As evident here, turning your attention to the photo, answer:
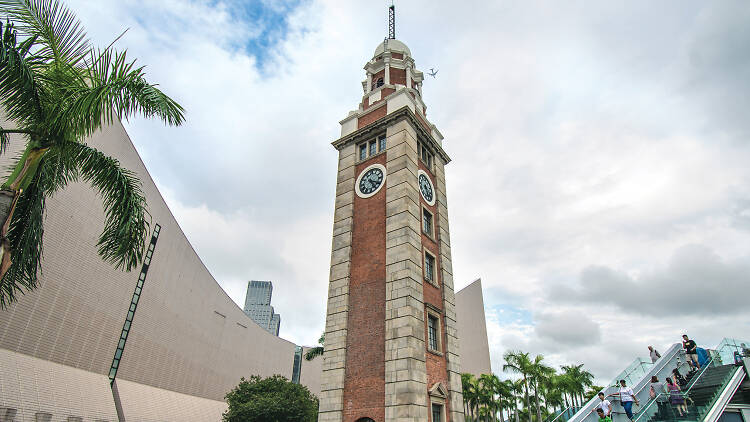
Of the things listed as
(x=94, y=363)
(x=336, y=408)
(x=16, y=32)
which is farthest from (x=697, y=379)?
(x=94, y=363)

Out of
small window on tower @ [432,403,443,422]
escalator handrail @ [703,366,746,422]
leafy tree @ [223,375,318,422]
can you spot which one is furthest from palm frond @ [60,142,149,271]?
leafy tree @ [223,375,318,422]

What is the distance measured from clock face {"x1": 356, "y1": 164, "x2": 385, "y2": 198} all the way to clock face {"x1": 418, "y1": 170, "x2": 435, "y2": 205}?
1925 millimetres

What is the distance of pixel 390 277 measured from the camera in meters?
16.9

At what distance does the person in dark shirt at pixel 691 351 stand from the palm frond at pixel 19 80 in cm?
1985

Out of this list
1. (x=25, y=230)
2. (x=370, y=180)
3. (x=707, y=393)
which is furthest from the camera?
(x=370, y=180)

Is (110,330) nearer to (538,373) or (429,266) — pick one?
(429,266)

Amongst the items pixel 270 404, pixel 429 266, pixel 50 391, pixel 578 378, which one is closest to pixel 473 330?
pixel 578 378

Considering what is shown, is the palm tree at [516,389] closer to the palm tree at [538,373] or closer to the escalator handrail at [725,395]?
the palm tree at [538,373]

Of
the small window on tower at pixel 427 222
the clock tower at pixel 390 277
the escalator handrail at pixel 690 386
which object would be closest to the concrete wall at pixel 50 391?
the clock tower at pixel 390 277

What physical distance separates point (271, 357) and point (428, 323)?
5193 cm

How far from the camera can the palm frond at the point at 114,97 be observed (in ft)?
25.0

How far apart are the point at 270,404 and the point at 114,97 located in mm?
25629

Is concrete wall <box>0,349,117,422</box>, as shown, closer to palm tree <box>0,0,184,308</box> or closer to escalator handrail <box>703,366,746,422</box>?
palm tree <box>0,0,184,308</box>

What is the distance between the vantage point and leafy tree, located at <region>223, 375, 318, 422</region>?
93.8ft
